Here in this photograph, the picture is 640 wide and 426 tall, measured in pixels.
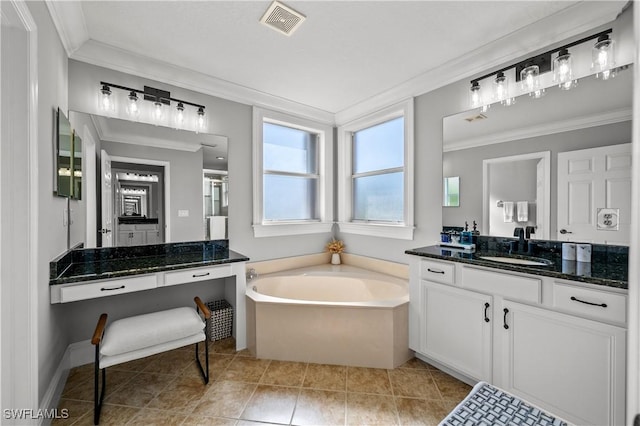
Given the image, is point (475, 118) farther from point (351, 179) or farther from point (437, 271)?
point (351, 179)

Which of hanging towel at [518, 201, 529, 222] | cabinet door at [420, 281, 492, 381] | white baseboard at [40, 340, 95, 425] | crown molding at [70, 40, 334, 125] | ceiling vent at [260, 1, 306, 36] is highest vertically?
ceiling vent at [260, 1, 306, 36]

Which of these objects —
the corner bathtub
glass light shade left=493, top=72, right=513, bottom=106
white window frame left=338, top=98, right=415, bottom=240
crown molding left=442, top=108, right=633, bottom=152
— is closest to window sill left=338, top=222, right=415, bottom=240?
white window frame left=338, top=98, right=415, bottom=240

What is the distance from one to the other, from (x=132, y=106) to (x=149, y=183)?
25.7 inches

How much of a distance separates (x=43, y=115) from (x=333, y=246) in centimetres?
282

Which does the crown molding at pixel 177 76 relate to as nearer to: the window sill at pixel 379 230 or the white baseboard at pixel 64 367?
the window sill at pixel 379 230

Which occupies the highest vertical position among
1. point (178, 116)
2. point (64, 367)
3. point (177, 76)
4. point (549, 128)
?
point (177, 76)

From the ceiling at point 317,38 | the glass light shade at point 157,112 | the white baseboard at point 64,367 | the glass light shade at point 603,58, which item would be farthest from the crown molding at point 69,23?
the glass light shade at point 603,58

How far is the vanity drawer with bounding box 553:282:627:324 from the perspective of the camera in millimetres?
1297

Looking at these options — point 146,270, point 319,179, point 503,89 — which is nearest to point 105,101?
point 146,270

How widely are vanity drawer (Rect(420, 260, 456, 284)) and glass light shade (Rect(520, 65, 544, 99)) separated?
135cm

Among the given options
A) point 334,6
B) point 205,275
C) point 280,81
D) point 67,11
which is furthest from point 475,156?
point 67,11

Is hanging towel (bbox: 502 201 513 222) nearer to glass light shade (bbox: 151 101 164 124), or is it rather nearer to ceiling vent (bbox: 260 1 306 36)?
ceiling vent (bbox: 260 1 306 36)

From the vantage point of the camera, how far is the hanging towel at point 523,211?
2.02 meters

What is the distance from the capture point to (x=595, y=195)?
1724mm
